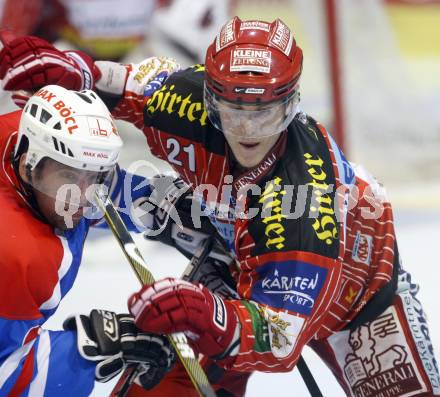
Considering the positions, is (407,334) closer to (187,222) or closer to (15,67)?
(187,222)

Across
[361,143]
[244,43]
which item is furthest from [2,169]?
[361,143]

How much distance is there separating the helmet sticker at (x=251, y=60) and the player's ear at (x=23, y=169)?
1.48ft

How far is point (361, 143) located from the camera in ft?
16.6

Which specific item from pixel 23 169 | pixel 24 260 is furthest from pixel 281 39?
pixel 24 260

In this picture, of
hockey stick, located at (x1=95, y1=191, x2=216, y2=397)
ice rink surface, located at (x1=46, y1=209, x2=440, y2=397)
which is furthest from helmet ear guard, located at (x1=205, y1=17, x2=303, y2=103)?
ice rink surface, located at (x1=46, y1=209, x2=440, y2=397)

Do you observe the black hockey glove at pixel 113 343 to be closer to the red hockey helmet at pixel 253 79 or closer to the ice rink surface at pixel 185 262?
the red hockey helmet at pixel 253 79

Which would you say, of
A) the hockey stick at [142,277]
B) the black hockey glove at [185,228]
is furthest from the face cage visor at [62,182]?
the black hockey glove at [185,228]

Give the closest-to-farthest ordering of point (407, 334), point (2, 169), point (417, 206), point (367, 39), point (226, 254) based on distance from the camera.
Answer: point (2, 169), point (407, 334), point (226, 254), point (417, 206), point (367, 39)

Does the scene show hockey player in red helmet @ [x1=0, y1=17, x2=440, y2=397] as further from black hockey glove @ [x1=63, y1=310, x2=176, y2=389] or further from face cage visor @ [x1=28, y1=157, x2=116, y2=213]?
face cage visor @ [x1=28, y1=157, x2=116, y2=213]

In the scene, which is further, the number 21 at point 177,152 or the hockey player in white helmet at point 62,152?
the number 21 at point 177,152

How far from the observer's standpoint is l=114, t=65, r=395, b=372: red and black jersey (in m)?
2.11

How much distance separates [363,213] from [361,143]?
263cm

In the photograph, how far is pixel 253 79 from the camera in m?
2.13

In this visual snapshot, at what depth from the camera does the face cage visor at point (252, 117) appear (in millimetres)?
2160
